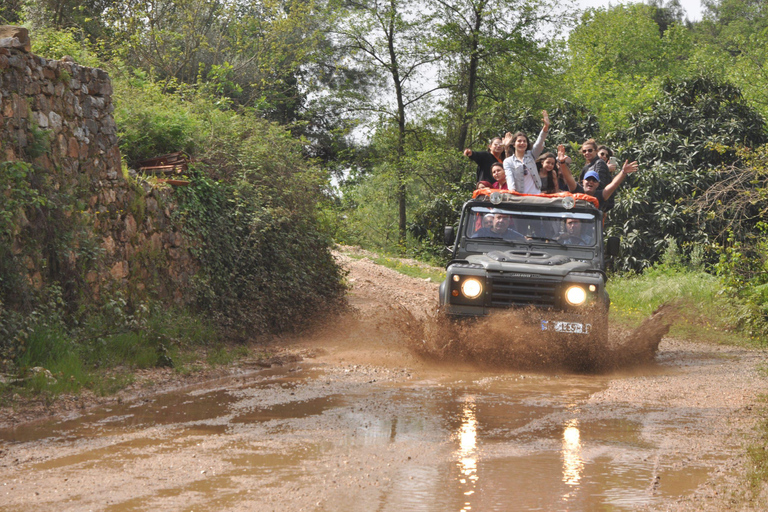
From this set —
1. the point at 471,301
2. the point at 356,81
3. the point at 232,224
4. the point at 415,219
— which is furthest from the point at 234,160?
the point at 356,81

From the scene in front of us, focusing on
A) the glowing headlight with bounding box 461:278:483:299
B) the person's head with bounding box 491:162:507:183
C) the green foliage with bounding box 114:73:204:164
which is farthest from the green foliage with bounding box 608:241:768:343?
the green foliage with bounding box 114:73:204:164

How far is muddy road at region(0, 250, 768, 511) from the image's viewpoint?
14.8 ft

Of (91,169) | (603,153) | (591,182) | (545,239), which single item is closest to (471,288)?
(545,239)

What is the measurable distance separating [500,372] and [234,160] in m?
5.45

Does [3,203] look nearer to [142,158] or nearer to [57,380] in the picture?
[57,380]

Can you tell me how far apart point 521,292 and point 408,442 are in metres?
3.78

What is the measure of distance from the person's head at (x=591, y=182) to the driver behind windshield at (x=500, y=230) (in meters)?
1.35

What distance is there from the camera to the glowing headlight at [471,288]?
9250 millimetres

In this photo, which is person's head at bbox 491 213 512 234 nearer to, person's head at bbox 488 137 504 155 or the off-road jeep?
the off-road jeep

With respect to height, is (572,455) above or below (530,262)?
below

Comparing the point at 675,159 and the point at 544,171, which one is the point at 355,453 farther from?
the point at 675,159

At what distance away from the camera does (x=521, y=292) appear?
919 cm

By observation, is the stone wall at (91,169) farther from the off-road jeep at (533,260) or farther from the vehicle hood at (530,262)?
the vehicle hood at (530,262)

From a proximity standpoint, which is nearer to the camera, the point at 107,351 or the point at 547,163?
the point at 107,351
